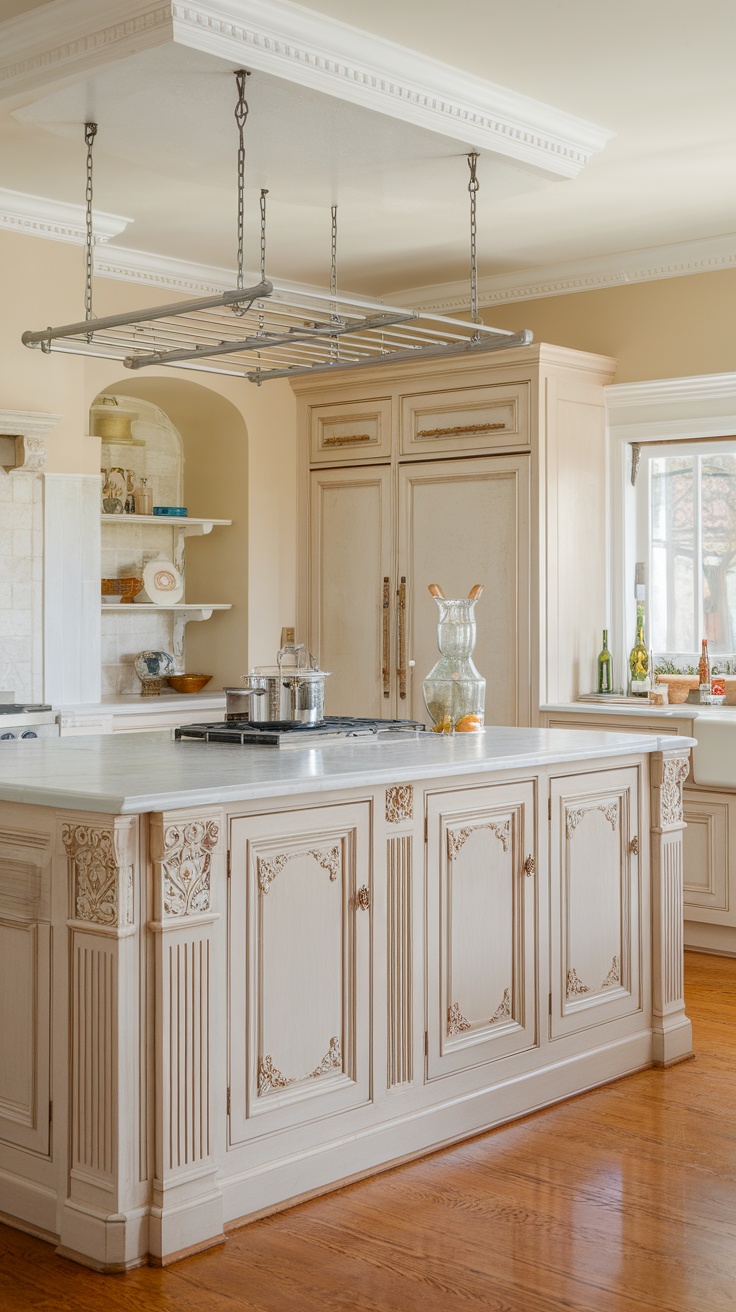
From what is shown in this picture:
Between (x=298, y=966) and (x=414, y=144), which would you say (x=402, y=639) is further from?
(x=298, y=966)

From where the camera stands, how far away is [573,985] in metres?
3.70

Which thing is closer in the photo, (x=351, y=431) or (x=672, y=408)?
(x=672, y=408)

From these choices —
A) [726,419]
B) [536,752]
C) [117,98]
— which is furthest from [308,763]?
[726,419]

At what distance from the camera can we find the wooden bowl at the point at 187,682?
6484 millimetres

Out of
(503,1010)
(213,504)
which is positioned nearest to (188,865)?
(503,1010)

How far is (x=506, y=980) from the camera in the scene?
11.4 ft

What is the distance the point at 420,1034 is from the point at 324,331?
1805 mm

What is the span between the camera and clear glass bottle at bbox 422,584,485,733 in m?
4.14

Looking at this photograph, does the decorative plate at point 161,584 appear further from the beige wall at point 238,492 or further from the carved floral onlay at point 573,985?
the carved floral onlay at point 573,985

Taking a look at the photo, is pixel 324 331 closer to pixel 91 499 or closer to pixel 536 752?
pixel 536 752

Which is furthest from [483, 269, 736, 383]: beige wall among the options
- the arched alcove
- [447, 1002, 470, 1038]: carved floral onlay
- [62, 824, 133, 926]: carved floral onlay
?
[62, 824, 133, 926]: carved floral onlay

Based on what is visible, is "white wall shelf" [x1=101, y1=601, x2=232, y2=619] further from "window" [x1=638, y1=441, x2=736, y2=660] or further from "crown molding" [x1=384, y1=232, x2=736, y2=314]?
"window" [x1=638, y1=441, x2=736, y2=660]

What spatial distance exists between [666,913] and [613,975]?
0.26 meters

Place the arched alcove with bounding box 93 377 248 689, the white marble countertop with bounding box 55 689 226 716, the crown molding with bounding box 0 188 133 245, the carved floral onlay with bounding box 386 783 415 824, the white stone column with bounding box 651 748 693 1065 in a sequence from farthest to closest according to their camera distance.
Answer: the arched alcove with bounding box 93 377 248 689 → the white marble countertop with bounding box 55 689 226 716 → the crown molding with bounding box 0 188 133 245 → the white stone column with bounding box 651 748 693 1065 → the carved floral onlay with bounding box 386 783 415 824
